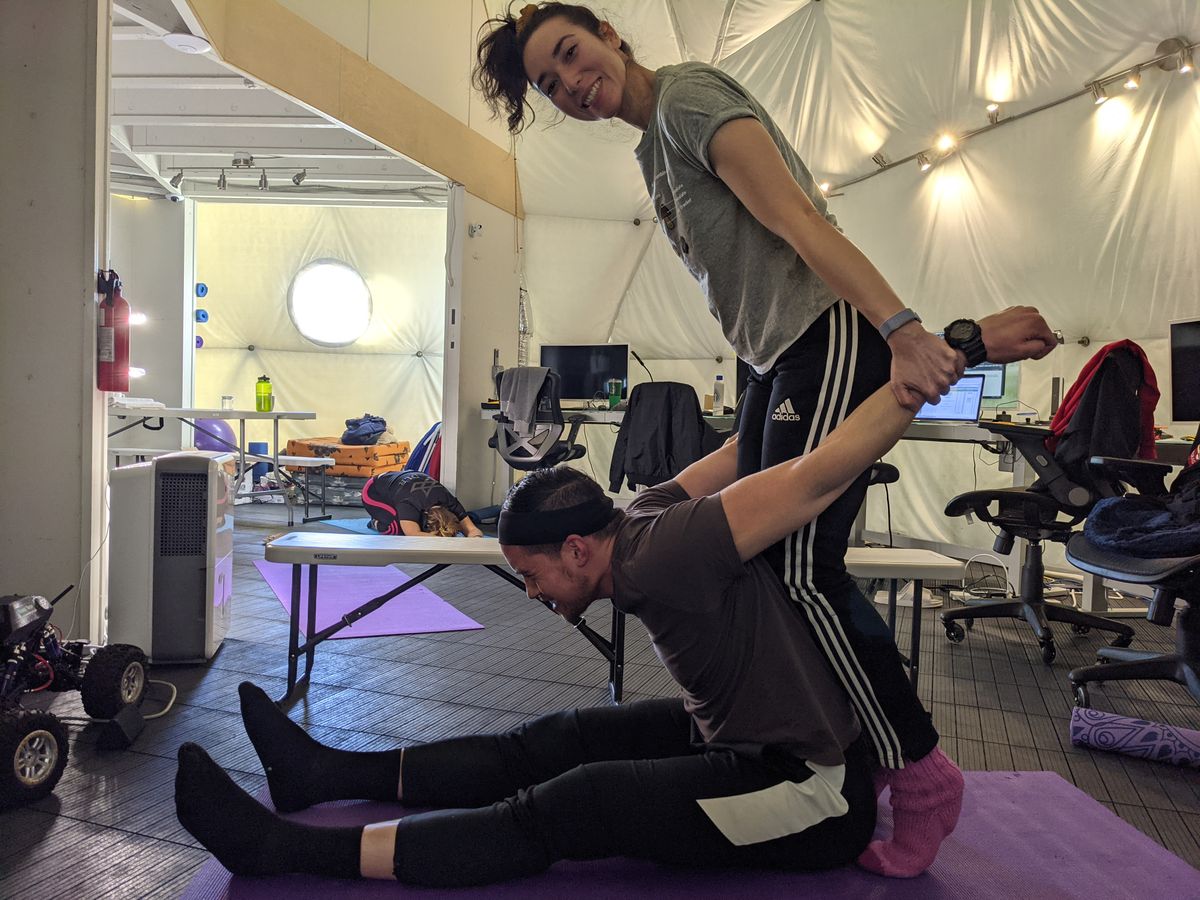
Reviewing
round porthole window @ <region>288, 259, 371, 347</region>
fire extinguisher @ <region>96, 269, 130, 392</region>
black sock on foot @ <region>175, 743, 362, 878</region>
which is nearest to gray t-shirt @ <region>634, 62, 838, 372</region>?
black sock on foot @ <region>175, 743, 362, 878</region>

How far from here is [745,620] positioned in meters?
1.10

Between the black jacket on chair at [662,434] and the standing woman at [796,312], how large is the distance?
10.9 feet

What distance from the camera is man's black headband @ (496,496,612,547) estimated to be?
1.13m

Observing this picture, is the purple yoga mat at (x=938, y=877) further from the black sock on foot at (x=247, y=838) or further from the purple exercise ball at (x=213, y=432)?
the purple exercise ball at (x=213, y=432)

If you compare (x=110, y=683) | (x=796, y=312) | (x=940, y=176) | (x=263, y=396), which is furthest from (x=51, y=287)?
(x=940, y=176)

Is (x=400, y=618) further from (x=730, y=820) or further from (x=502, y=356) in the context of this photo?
(x=502, y=356)

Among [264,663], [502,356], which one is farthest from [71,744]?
Answer: [502,356]

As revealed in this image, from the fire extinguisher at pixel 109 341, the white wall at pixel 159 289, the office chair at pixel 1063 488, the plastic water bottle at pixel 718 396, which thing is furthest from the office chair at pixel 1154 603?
the white wall at pixel 159 289

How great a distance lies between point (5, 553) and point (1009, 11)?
16.4ft

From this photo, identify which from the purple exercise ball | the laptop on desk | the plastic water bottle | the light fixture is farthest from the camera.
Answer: the purple exercise ball

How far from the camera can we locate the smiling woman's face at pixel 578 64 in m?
1.16

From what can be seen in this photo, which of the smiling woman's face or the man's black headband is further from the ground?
the smiling woman's face

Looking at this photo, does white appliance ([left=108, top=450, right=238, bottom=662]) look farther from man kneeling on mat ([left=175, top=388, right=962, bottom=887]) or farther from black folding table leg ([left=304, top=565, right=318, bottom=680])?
man kneeling on mat ([left=175, top=388, right=962, bottom=887])

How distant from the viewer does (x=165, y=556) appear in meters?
2.57
